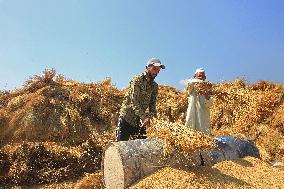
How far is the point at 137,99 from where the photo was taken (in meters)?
7.02

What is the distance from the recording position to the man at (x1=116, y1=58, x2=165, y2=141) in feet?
22.8

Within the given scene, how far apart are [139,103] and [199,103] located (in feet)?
4.78

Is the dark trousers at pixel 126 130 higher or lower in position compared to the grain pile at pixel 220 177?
higher

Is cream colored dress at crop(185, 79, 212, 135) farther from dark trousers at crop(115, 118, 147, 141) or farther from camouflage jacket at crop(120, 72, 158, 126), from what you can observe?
dark trousers at crop(115, 118, 147, 141)

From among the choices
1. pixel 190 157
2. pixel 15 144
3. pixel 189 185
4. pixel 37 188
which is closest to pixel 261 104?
pixel 190 157

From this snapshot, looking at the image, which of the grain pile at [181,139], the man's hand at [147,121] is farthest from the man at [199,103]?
the grain pile at [181,139]

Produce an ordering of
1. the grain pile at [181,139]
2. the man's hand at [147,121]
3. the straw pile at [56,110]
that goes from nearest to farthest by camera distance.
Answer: the grain pile at [181,139]
the man's hand at [147,121]
the straw pile at [56,110]

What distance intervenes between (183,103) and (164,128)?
7.51 m

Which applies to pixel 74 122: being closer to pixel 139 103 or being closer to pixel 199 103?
pixel 199 103

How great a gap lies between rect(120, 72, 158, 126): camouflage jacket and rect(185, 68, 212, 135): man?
3.32 feet

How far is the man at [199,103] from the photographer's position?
8.02 meters

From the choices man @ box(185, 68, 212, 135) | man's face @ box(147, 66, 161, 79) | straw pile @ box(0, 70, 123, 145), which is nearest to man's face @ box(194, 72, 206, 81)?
man @ box(185, 68, 212, 135)

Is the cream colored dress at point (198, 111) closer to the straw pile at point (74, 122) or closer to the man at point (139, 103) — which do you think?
the straw pile at point (74, 122)

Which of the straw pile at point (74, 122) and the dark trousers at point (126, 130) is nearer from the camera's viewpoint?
the dark trousers at point (126, 130)
